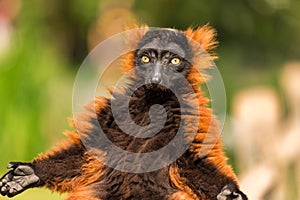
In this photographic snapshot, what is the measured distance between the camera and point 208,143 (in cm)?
271

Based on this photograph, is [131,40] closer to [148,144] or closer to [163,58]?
[163,58]

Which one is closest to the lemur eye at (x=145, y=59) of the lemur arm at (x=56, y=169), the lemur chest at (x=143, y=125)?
the lemur chest at (x=143, y=125)

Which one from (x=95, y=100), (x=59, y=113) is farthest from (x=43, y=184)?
(x=59, y=113)

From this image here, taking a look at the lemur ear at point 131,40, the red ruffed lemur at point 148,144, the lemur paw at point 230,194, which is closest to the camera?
the lemur paw at point 230,194

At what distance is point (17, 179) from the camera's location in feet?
8.90

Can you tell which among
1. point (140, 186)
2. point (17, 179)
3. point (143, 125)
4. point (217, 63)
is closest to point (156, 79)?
point (143, 125)

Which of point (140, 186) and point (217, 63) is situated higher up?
point (217, 63)

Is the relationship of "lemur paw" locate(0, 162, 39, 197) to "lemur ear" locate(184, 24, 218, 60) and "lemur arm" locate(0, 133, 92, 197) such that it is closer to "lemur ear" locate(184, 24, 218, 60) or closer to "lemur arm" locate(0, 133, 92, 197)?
"lemur arm" locate(0, 133, 92, 197)

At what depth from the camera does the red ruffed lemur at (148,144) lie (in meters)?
2.65

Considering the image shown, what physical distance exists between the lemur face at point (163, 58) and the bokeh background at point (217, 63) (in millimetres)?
395

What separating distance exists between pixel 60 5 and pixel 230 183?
8.30 m

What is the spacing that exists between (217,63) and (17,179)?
6.47 metres

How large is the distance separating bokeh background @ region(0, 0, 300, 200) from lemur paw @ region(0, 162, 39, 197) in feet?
2.28

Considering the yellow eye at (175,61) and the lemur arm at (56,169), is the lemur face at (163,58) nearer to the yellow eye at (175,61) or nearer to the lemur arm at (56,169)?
the yellow eye at (175,61)
